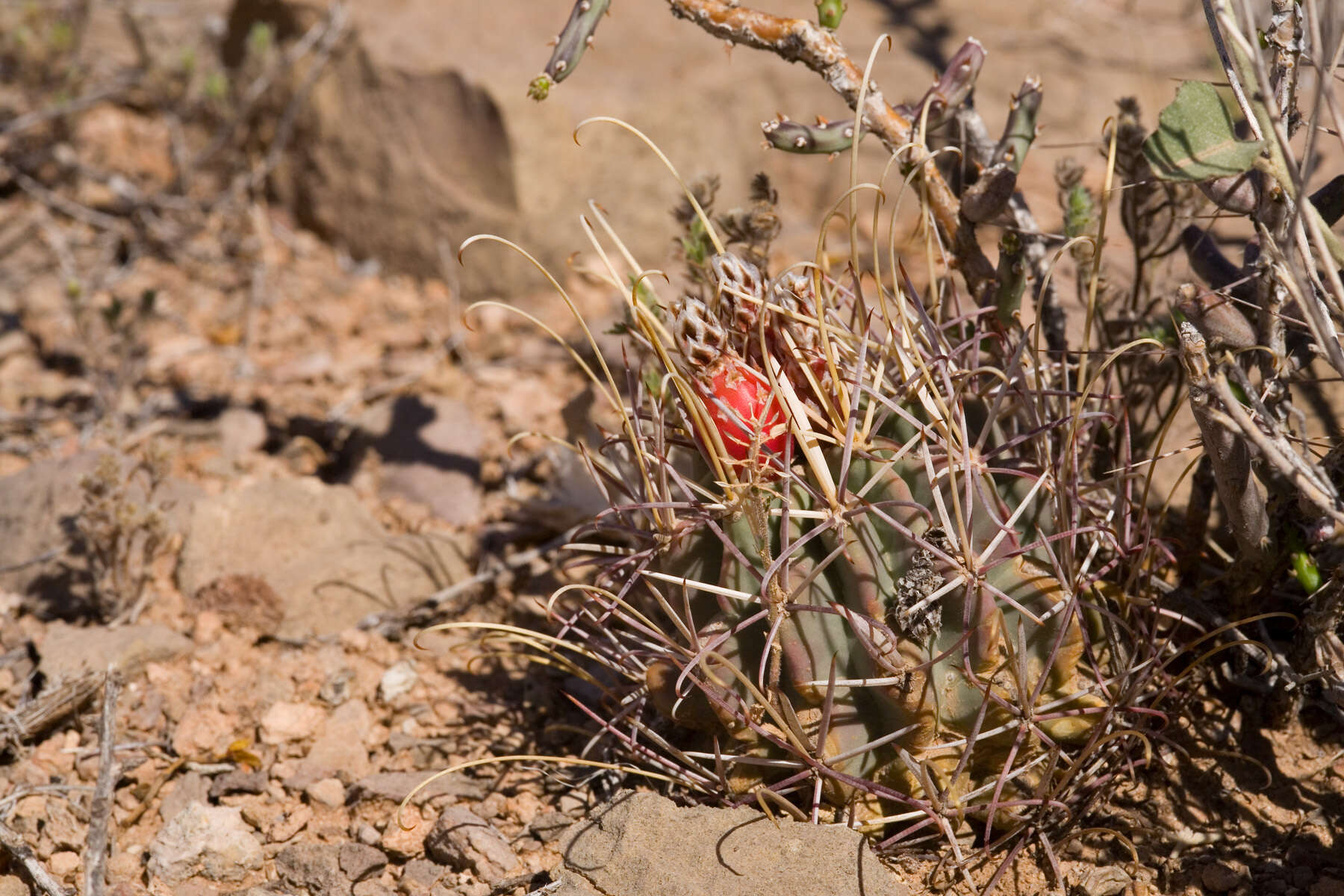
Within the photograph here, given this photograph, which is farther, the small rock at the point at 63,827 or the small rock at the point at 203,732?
the small rock at the point at 203,732

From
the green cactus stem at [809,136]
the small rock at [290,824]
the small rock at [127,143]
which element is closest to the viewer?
the green cactus stem at [809,136]

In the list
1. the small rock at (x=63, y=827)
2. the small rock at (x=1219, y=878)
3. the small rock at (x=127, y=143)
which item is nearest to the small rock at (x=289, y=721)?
the small rock at (x=63, y=827)

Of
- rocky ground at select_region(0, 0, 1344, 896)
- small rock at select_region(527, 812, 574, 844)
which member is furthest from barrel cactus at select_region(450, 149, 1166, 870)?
small rock at select_region(527, 812, 574, 844)

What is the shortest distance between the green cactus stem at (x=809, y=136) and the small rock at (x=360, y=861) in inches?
55.8

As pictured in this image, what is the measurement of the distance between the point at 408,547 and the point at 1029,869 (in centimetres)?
162

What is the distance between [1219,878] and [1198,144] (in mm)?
1151

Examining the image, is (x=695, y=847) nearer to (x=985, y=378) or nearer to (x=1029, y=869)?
(x=1029, y=869)

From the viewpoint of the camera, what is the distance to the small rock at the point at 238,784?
85.3 inches

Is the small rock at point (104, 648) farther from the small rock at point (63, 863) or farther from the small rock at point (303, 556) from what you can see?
the small rock at point (63, 863)

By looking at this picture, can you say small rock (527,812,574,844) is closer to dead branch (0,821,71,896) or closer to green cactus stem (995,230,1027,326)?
dead branch (0,821,71,896)

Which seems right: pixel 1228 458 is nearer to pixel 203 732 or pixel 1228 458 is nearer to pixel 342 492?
pixel 203 732

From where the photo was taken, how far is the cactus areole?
171 centimetres

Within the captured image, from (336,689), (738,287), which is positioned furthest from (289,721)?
(738,287)

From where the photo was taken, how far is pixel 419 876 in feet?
6.40
